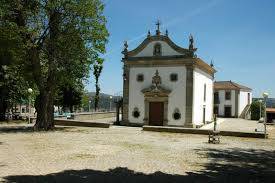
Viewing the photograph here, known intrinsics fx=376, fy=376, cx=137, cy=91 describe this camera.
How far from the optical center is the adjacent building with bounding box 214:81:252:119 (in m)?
65.8

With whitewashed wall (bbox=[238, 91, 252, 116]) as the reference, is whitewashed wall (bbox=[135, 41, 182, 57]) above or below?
above

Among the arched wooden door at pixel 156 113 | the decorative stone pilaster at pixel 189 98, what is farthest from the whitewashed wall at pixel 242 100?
the decorative stone pilaster at pixel 189 98

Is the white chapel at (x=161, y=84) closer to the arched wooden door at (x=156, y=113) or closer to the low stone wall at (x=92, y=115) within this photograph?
the arched wooden door at (x=156, y=113)

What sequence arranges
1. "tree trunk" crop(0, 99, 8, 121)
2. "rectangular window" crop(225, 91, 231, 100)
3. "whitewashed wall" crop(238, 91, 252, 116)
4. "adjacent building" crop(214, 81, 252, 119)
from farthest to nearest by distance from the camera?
"whitewashed wall" crop(238, 91, 252, 116)
"rectangular window" crop(225, 91, 231, 100)
"adjacent building" crop(214, 81, 252, 119)
"tree trunk" crop(0, 99, 8, 121)

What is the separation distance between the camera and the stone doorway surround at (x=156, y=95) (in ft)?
122

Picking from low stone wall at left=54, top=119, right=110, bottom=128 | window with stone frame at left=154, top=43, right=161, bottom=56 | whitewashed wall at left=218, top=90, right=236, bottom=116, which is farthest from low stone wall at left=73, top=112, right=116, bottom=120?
whitewashed wall at left=218, top=90, right=236, bottom=116

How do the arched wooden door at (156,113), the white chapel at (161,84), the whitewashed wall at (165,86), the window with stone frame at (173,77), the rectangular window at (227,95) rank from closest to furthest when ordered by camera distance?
the white chapel at (161,84), the whitewashed wall at (165,86), the window with stone frame at (173,77), the arched wooden door at (156,113), the rectangular window at (227,95)

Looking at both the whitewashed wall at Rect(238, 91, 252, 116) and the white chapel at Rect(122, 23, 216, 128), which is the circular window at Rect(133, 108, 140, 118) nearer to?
the white chapel at Rect(122, 23, 216, 128)

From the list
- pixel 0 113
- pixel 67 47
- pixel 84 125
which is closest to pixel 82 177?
pixel 67 47

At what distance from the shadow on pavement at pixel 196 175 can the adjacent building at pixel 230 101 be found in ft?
166

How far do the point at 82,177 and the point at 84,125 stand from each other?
23.4 m

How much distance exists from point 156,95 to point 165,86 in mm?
1261

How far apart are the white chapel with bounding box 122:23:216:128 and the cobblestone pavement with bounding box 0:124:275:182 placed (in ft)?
50.8

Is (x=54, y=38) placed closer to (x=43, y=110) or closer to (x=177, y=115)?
(x=43, y=110)
